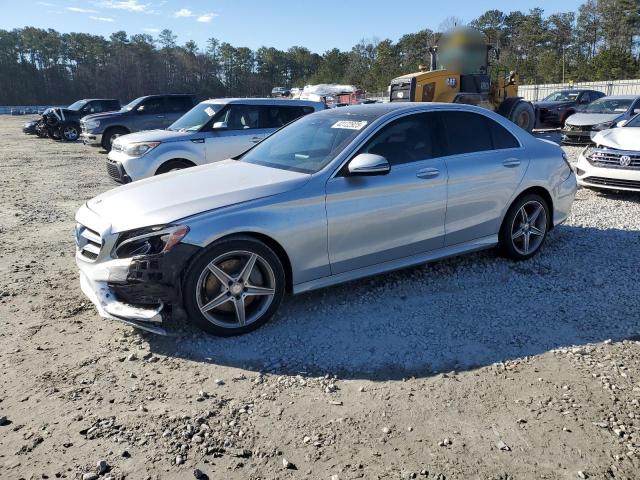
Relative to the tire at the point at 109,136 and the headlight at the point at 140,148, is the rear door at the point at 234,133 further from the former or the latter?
the tire at the point at 109,136

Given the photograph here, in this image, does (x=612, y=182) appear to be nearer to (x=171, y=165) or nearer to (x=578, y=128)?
(x=171, y=165)

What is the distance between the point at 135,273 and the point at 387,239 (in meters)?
2.07

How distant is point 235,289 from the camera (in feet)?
12.4

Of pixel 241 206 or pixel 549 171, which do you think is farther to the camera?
pixel 549 171

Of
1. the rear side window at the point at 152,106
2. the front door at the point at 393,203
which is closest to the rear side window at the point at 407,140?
the front door at the point at 393,203

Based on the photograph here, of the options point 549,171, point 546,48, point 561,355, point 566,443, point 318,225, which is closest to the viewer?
point 566,443

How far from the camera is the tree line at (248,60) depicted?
5700 cm

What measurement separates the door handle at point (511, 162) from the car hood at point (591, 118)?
36.5ft

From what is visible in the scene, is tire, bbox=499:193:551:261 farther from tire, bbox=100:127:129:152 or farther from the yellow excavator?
tire, bbox=100:127:129:152

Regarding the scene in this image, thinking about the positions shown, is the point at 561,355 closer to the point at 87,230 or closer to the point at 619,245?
the point at 619,245

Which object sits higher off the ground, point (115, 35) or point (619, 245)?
point (115, 35)

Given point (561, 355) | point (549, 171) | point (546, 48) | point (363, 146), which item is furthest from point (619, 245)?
point (546, 48)

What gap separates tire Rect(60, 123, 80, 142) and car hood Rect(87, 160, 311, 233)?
73.2 ft

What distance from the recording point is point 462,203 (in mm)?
4781
